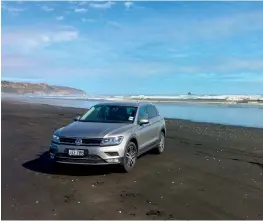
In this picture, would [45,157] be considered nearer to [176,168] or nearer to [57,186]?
[57,186]

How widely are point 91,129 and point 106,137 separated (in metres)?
0.54

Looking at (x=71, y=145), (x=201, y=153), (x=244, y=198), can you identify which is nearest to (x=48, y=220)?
(x=71, y=145)

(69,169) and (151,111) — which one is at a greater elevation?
(151,111)

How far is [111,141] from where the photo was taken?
8594 mm

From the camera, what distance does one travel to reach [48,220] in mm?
5727

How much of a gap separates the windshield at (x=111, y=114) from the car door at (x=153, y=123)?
2.92ft

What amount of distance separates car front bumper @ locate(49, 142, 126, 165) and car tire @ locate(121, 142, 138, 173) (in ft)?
0.62

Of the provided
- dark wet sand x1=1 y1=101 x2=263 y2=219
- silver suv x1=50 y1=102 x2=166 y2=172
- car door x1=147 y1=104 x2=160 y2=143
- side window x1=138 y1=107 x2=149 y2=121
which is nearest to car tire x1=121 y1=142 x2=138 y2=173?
silver suv x1=50 y1=102 x2=166 y2=172

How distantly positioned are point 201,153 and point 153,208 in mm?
5731

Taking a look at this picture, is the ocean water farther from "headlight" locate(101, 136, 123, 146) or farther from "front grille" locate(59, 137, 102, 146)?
"front grille" locate(59, 137, 102, 146)

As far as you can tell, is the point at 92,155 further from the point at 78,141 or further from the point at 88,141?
the point at 78,141

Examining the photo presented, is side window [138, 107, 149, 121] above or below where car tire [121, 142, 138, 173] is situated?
above

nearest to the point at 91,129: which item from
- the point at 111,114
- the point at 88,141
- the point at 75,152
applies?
the point at 88,141

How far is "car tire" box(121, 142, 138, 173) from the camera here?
8.76 meters
